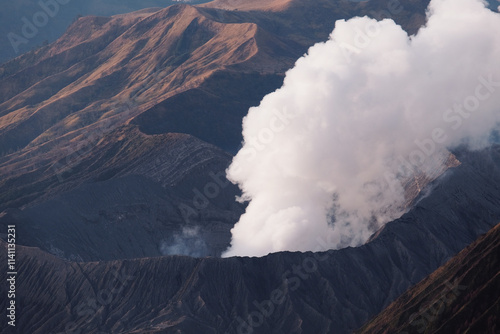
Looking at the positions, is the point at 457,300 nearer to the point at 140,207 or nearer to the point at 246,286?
the point at 246,286

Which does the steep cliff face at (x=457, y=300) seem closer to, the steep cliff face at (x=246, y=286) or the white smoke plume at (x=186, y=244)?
the steep cliff face at (x=246, y=286)

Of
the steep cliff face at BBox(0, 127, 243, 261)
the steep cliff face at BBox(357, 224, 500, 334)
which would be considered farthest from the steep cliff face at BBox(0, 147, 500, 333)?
the steep cliff face at BBox(357, 224, 500, 334)

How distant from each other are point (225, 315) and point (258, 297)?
4803mm

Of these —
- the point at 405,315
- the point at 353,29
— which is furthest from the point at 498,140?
the point at 405,315

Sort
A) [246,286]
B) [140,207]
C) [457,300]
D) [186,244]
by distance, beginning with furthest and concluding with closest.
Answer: [140,207]
[186,244]
[246,286]
[457,300]

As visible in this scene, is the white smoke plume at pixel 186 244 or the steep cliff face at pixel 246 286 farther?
the white smoke plume at pixel 186 244

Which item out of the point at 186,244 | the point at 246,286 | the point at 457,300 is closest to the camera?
A: the point at 457,300

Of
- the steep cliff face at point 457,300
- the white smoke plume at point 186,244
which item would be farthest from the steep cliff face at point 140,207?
the steep cliff face at point 457,300

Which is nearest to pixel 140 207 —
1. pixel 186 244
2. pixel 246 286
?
pixel 186 244

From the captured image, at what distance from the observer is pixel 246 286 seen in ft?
318

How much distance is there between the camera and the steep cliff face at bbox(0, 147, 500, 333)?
92.6m

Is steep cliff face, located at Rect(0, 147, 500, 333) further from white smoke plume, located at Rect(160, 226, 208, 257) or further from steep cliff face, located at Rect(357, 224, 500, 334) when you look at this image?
white smoke plume, located at Rect(160, 226, 208, 257)

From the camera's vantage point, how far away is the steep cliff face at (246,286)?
9256 cm

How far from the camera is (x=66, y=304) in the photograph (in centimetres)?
9869
